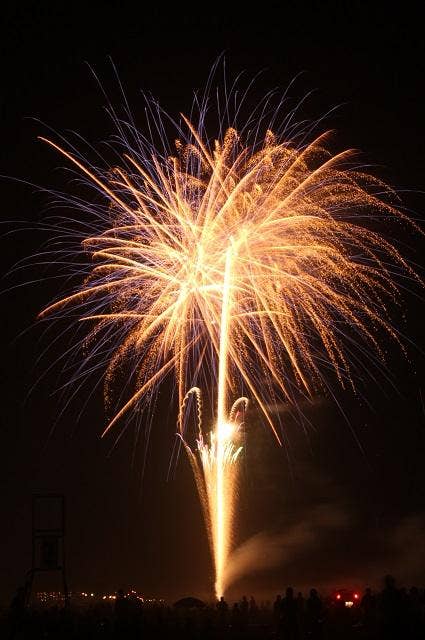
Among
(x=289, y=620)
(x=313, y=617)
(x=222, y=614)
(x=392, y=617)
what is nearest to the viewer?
(x=392, y=617)

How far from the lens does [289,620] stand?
42.3 feet

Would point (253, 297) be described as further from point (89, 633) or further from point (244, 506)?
point (244, 506)

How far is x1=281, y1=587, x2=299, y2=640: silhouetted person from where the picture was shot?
1280 cm

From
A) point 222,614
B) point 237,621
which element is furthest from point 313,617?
point 222,614

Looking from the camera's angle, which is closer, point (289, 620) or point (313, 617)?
point (289, 620)

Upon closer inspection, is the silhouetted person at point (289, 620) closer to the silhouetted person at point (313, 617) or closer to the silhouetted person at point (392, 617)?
the silhouetted person at point (313, 617)

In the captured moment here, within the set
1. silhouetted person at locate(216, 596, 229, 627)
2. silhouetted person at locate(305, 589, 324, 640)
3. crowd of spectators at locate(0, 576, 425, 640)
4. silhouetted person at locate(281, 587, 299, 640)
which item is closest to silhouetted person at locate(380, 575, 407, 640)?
crowd of spectators at locate(0, 576, 425, 640)

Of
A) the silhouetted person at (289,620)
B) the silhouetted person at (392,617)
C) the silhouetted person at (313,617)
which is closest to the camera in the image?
the silhouetted person at (392,617)

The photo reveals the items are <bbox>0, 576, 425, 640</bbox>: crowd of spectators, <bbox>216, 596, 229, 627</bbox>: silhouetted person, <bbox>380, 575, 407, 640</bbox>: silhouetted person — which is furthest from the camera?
<bbox>216, 596, 229, 627</bbox>: silhouetted person

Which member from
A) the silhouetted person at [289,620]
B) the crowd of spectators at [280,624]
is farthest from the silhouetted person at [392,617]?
the silhouetted person at [289,620]

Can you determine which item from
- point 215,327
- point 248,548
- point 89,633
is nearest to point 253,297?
point 215,327

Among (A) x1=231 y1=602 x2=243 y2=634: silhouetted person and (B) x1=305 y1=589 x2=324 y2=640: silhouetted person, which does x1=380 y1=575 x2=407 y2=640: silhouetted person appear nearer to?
(B) x1=305 y1=589 x2=324 y2=640: silhouetted person

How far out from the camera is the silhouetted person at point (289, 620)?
504 inches

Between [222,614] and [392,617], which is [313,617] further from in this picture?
[222,614]
